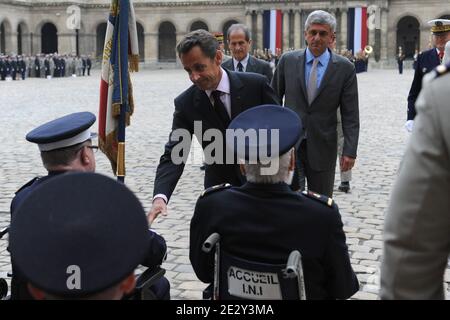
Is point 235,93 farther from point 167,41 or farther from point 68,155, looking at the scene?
point 167,41

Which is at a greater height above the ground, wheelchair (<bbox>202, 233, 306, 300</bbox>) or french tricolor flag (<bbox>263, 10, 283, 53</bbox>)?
french tricolor flag (<bbox>263, 10, 283, 53</bbox>)

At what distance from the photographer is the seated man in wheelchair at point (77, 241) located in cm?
200

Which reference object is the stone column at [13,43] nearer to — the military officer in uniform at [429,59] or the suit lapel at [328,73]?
the military officer in uniform at [429,59]

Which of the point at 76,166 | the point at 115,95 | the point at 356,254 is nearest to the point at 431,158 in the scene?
the point at 76,166

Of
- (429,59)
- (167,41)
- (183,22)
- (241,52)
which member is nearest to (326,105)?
(429,59)

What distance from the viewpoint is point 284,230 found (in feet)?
9.84

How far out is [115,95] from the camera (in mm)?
5707

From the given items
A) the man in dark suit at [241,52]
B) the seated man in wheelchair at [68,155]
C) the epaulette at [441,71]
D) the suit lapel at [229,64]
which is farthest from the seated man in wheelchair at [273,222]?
the suit lapel at [229,64]

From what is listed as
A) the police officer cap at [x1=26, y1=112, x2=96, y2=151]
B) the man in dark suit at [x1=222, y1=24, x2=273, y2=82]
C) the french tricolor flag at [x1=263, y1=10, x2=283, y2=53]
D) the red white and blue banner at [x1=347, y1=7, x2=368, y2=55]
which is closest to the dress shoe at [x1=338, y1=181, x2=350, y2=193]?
the man in dark suit at [x1=222, y1=24, x2=273, y2=82]

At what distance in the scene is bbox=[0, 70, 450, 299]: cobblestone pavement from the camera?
6.16 meters

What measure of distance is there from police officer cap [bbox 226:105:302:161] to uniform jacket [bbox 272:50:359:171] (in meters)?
2.62

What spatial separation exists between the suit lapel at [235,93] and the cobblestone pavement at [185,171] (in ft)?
5.06

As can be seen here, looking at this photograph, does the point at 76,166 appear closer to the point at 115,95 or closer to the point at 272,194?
the point at 272,194

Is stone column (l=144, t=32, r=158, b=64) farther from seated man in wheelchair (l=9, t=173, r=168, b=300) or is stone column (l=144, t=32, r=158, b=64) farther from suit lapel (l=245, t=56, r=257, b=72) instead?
seated man in wheelchair (l=9, t=173, r=168, b=300)
